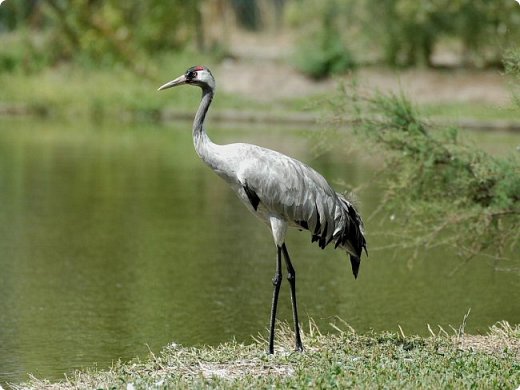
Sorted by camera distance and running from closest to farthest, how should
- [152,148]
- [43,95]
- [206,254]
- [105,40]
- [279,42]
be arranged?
[206,254] < [152,148] < [43,95] < [105,40] < [279,42]

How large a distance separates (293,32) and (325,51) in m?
6.40

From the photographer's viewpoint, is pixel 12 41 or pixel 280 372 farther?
pixel 12 41

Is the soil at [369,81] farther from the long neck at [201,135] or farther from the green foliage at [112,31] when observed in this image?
the long neck at [201,135]

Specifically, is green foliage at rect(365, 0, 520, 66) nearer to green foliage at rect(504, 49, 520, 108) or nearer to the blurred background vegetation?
the blurred background vegetation

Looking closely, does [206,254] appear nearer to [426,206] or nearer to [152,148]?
[426,206]

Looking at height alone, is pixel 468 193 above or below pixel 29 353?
above

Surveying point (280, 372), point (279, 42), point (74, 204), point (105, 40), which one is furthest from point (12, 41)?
point (280, 372)

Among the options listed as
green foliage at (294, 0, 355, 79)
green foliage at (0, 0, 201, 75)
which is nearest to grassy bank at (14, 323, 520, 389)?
green foliage at (294, 0, 355, 79)

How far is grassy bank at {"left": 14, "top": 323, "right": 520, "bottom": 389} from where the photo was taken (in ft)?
21.4

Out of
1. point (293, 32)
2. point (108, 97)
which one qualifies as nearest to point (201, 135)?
point (108, 97)

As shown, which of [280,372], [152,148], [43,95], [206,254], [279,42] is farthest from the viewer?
[279,42]

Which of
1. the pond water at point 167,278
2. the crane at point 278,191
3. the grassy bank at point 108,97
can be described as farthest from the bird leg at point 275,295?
the grassy bank at point 108,97

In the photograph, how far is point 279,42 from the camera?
46.1 metres

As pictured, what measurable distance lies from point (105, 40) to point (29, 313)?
1235 inches
